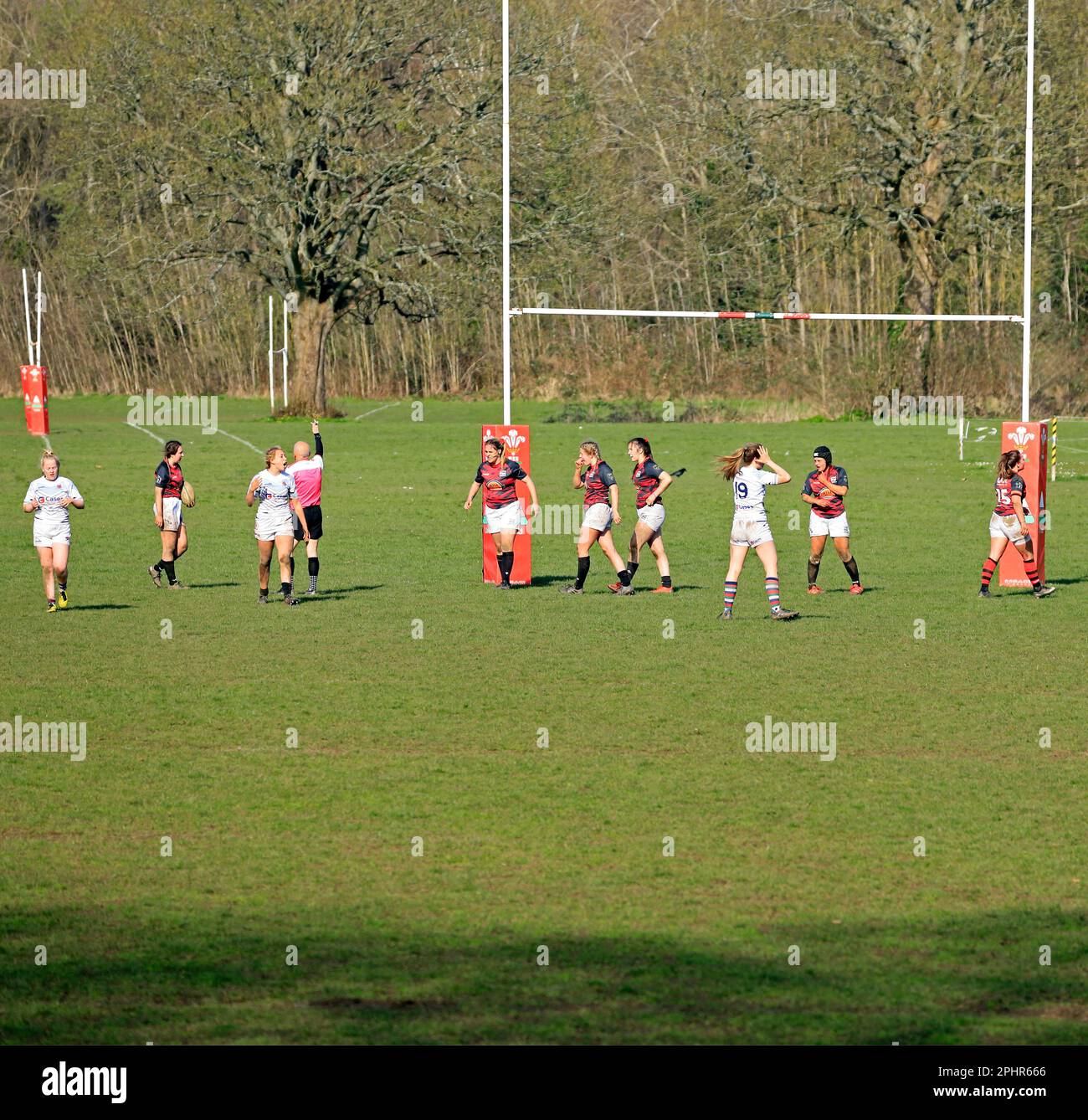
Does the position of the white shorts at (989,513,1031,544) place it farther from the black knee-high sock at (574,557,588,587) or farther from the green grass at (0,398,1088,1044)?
the black knee-high sock at (574,557,588,587)

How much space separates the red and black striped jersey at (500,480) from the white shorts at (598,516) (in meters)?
0.86

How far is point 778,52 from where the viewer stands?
44.9 metres

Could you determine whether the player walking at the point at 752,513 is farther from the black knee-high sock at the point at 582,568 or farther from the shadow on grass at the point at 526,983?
the shadow on grass at the point at 526,983

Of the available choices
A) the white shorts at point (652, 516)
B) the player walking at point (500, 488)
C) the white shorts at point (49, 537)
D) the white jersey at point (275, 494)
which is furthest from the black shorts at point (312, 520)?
the white shorts at point (652, 516)

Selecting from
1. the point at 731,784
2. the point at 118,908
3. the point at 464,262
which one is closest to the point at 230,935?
the point at 118,908

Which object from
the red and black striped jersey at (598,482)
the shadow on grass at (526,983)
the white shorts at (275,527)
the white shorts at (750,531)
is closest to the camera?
the shadow on grass at (526,983)

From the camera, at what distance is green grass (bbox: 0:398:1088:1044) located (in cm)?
762

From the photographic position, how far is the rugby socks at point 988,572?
21.4 metres

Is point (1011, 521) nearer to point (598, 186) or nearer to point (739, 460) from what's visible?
point (739, 460)

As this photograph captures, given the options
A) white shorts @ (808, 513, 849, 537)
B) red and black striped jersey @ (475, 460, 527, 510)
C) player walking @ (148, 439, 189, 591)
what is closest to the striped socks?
white shorts @ (808, 513, 849, 537)

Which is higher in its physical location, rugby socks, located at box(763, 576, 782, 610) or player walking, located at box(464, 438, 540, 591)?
player walking, located at box(464, 438, 540, 591)

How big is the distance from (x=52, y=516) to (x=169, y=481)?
1894 mm

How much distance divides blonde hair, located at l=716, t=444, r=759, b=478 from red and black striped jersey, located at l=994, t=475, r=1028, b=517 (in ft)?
10.5
